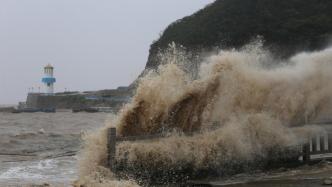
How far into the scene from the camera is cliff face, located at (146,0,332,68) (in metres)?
71.1

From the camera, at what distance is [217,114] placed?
12898 mm

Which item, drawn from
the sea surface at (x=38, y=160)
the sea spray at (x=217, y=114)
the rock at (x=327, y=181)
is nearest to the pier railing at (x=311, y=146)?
the sea spray at (x=217, y=114)

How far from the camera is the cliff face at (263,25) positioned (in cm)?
7106

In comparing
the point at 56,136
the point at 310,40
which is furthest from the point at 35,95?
the point at 56,136

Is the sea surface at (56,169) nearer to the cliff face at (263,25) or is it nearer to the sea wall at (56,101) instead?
the cliff face at (263,25)

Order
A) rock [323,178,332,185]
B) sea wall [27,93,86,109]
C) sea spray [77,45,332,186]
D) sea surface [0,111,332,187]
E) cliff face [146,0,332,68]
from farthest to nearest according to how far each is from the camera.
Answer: sea wall [27,93,86,109] → cliff face [146,0,332,68] → sea spray [77,45,332,186] → sea surface [0,111,332,187] → rock [323,178,332,185]

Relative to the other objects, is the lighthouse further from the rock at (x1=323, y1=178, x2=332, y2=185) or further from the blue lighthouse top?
the rock at (x1=323, y1=178, x2=332, y2=185)

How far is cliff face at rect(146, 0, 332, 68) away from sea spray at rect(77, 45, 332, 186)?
53114 millimetres

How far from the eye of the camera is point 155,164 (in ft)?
38.8

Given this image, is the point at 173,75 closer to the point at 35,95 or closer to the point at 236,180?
the point at 236,180

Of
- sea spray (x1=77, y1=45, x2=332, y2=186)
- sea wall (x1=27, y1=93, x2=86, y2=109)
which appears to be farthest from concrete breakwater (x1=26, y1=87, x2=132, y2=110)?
sea spray (x1=77, y1=45, x2=332, y2=186)

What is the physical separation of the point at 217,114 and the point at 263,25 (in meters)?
67.4

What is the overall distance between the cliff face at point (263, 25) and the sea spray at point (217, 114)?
53.1m

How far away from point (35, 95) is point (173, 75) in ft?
372
